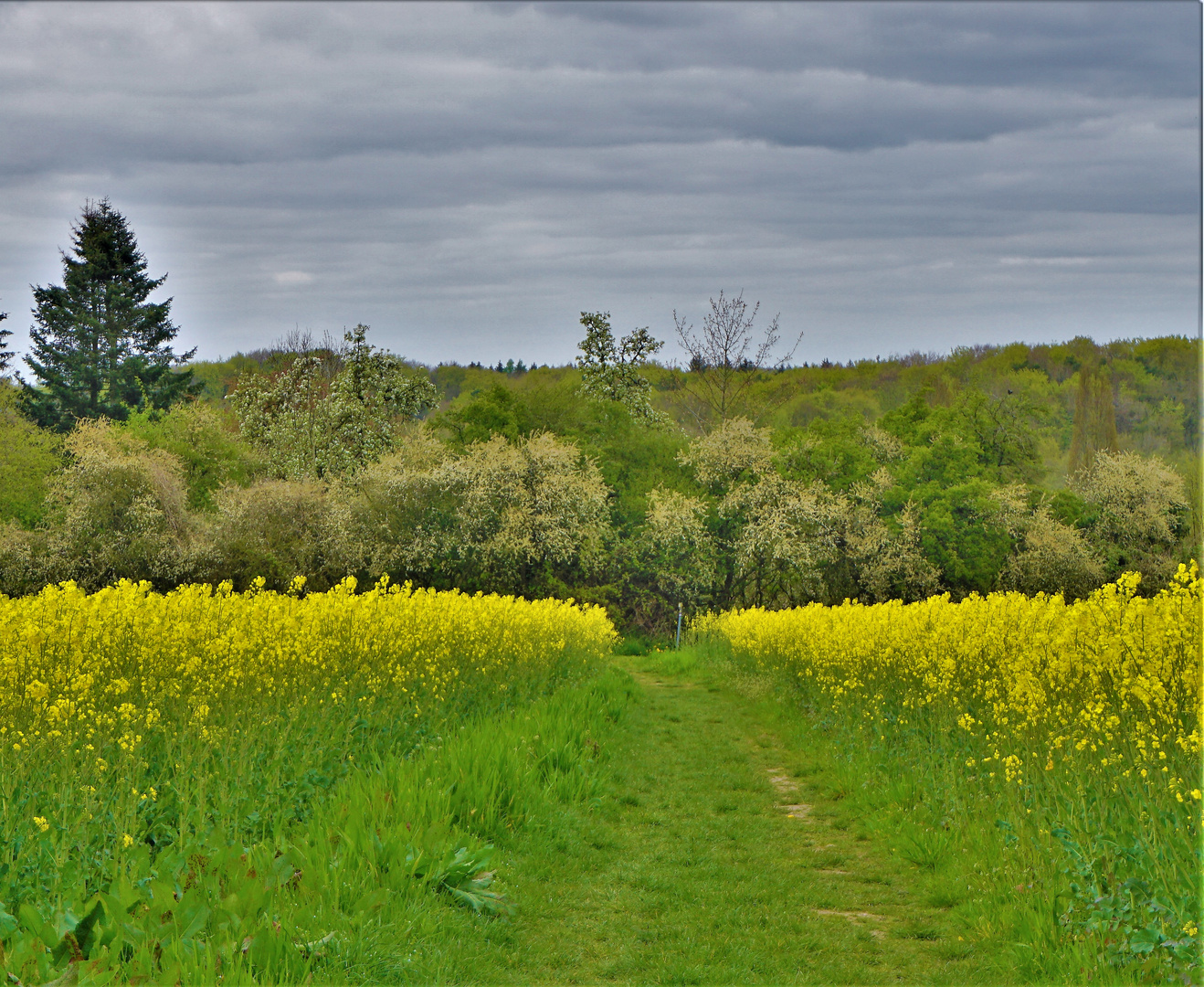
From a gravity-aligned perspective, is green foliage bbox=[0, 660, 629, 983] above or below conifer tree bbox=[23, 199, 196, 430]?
below

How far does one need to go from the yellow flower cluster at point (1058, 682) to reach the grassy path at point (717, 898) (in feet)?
4.30

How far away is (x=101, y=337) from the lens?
53.3 m

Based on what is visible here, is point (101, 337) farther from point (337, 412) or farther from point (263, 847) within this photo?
point (263, 847)

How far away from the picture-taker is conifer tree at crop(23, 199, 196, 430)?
50750 mm

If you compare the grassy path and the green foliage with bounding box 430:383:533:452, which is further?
the green foliage with bounding box 430:383:533:452

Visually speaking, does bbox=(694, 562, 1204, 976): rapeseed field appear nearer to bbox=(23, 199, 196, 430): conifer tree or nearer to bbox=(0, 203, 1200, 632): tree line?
bbox=(0, 203, 1200, 632): tree line

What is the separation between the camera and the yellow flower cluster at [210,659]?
6.90 meters

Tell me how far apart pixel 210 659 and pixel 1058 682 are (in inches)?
287

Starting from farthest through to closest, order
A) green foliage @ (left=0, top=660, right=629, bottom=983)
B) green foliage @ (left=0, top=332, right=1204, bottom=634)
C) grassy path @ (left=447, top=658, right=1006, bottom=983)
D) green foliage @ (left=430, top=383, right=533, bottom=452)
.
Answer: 1. green foliage @ (left=430, top=383, right=533, bottom=452)
2. green foliage @ (left=0, top=332, right=1204, bottom=634)
3. grassy path @ (left=447, top=658, right=1006, bottom=983)
4. green foliage @ (left=0, top=660, right=629, bottom=983)

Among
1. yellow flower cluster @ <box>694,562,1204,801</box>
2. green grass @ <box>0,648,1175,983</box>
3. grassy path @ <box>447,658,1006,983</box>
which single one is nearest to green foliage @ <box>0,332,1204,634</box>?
yellow flower cluster @ <box>694,562,1204,801</box>

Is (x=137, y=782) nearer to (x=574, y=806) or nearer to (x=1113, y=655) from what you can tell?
(x=574, y=806)

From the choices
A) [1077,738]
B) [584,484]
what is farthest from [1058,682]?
[584,484]

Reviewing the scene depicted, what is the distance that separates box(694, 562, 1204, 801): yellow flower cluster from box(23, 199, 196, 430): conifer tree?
4728 centimetres

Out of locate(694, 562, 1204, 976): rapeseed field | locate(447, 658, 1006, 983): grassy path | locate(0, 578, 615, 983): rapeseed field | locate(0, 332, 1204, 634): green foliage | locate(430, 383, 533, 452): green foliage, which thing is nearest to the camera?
locate(0, 578, 615, 983): rapeseed field
